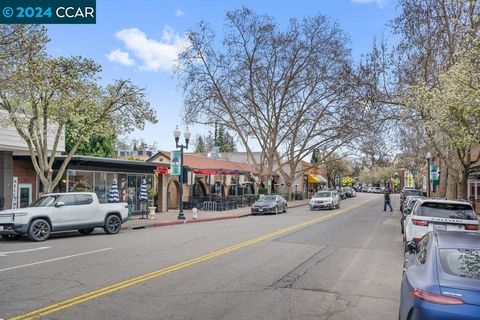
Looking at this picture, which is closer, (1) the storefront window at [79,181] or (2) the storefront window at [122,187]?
(1) the storefront window at [79,181]

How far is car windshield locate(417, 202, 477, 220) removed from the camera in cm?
1258

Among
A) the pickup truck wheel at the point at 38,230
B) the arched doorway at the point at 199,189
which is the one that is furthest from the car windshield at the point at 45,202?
the arched doorway at the point at 199,189

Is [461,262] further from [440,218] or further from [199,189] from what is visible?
[199,189]

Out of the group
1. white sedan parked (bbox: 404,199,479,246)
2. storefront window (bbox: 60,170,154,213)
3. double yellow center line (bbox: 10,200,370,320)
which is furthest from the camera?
storefront window (bbox: 60,170,154,213)

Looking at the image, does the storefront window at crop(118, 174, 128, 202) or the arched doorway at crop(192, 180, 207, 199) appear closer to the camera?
the storefront window at crop(118, 174, 128, 202)

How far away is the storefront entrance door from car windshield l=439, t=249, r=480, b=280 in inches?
914

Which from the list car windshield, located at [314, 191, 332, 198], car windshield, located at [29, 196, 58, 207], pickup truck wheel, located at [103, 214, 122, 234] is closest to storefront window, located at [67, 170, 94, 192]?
pickup truck wheel, located at [103, 214, 122, 234]

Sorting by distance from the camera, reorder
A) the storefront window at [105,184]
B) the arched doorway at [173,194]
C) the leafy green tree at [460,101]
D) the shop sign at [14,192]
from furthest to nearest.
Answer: the arched doorway at [173,194], the storefront window at [105,184], the shop sign at [14,192], the leafy green tree at [460,101]

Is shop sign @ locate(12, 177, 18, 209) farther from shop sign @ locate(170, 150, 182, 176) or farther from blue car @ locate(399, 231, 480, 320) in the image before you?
blue car @ locate(399, 231, 480, 320)

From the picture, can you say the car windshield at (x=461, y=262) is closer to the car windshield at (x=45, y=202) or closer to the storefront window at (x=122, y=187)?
the car windshield at (x=45, y=202)

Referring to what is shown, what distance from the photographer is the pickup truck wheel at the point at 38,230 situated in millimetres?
16375

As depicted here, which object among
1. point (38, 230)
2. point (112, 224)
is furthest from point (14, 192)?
point (38, 230)

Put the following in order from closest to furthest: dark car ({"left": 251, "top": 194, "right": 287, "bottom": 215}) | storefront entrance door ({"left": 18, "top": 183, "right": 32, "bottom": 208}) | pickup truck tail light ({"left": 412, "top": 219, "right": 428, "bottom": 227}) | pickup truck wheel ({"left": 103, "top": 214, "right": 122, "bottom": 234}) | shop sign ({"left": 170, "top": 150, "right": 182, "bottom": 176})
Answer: pickup truck tail light ({"left": 412, "top": 219, "right": 428, "bottom": 227})
pickup truck wheel ({"left": 103, "top": 214, "right": 122, "bottom": 234})
storefront entrance door ({"left": 18, "top": 183, "right": 32, "bottom": 208})
shop sign ({"left": 170, "top": 150, "right": 182, "bottom": 176})
dark car ({"left": 251, "top": 194, "right": 287, "bottom": 215})

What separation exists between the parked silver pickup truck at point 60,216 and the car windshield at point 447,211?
40.2ft
